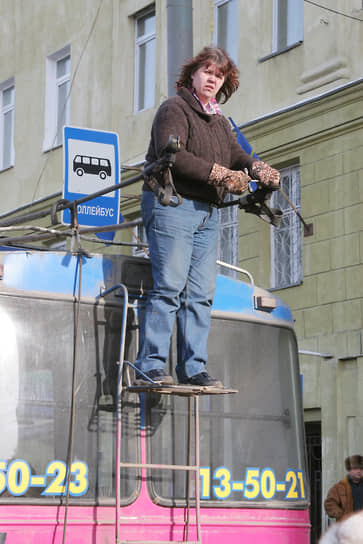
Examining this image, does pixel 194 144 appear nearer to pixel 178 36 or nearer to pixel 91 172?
pixel 178 36

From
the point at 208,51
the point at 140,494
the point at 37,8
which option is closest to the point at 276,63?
the point at 37,8

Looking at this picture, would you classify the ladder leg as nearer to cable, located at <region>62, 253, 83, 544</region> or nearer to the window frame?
cable, located at <region>62, 253, 83, 544</region>

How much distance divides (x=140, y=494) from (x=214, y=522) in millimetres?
498

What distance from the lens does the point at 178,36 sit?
9664 millimetres

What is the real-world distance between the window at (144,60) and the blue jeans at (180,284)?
12.7m

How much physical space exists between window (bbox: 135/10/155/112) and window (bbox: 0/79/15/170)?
4161 mm

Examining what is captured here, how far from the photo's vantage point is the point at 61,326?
6.35 m

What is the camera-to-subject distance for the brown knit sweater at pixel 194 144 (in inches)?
247

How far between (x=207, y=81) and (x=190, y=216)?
80 cm

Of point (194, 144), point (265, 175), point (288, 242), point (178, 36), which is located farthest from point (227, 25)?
point (194, 144)

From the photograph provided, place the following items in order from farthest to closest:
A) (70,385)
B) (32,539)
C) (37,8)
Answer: (37,8), (70,385), (32,539)

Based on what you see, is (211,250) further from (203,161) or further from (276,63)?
(276,63)

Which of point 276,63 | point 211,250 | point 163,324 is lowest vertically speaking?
point 163,324

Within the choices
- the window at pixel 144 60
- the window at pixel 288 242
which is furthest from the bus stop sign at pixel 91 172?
the window at pixel 144 60
